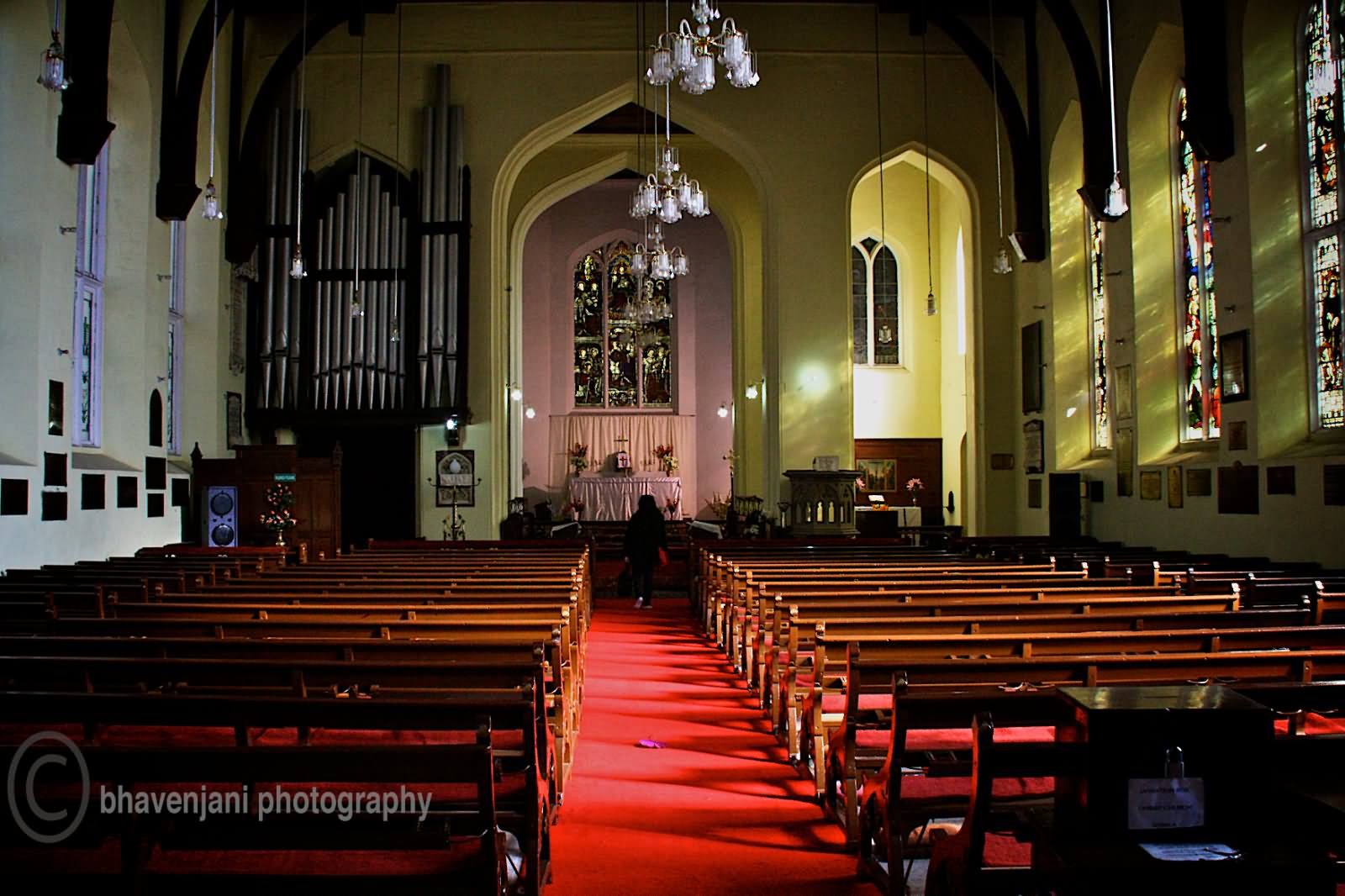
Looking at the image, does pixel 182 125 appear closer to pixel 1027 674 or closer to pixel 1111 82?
pixel 1111 82

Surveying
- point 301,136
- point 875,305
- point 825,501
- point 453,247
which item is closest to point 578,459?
point 875,305

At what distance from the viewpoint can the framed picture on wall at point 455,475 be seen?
1686 cm

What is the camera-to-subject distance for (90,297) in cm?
1222

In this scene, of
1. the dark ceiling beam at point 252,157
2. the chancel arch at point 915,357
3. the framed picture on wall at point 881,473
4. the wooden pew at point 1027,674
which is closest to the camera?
the wooden pew at point 1027,674

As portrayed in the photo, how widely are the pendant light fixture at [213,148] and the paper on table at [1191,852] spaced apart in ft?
31.5

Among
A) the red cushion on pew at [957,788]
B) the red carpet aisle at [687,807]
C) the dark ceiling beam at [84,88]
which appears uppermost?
the dark ceiling beam at [84,88]

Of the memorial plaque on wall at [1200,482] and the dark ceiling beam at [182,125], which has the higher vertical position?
the dark ceiling beam at [182,125]

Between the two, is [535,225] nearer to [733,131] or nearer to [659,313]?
[659,313]

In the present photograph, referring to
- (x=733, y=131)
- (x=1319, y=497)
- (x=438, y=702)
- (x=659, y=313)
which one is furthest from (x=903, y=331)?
(x=438, y=702)

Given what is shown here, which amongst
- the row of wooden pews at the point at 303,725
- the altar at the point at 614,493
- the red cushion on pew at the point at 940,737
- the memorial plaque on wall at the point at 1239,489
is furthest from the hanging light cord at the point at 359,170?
the red cushion on pew at the point at 940,737

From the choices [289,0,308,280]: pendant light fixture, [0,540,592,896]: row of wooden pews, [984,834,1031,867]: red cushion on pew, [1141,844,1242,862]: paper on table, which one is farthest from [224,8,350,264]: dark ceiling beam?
[1141,844,1242,862]: paper on table

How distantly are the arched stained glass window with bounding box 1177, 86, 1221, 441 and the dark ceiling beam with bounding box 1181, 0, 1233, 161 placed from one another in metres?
0.92

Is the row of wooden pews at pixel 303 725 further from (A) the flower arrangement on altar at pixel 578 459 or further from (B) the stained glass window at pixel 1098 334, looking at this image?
(A) the flower arrangement on altar at pixel 578 459

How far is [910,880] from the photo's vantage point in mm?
3584
